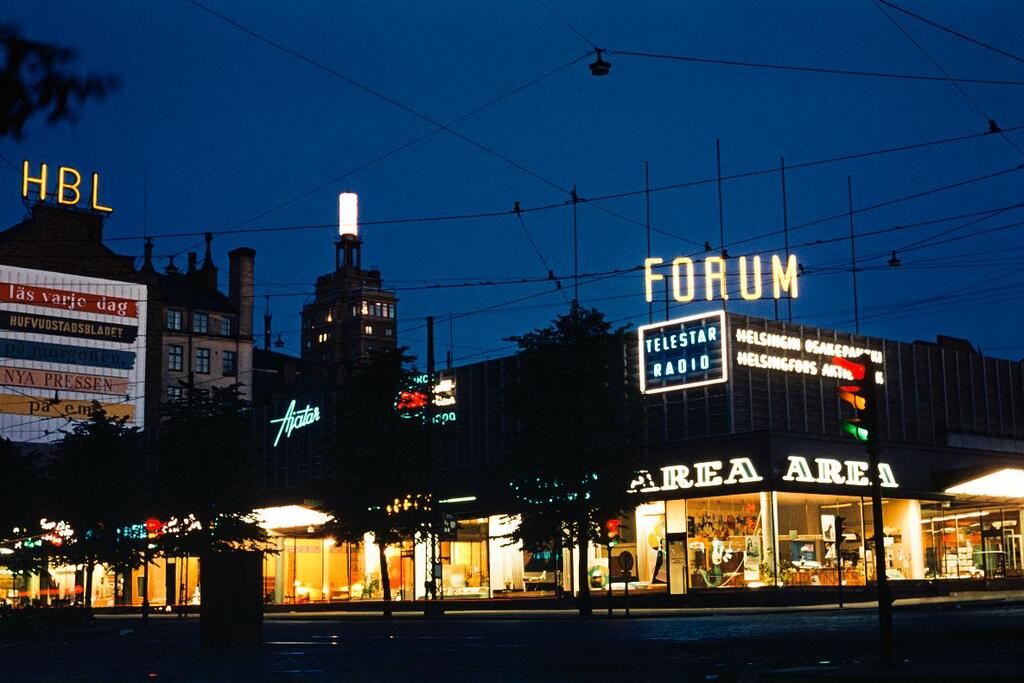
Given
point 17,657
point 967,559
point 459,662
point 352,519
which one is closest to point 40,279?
point 352,519

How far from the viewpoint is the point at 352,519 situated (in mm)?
49156

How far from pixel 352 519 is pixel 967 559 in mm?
27066

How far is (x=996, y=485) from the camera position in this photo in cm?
5394

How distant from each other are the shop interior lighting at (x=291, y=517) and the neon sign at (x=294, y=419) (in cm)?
682

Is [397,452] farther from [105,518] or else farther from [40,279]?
[40,279]

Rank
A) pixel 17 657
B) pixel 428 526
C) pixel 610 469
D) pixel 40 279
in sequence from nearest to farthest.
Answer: pixel 17 657, pixel 610 469, pixel 428 526, pixel 40 279

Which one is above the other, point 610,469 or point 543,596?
point 610,469

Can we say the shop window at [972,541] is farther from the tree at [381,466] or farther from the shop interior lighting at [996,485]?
the tree at [381,466]

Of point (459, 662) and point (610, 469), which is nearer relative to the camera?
point (459, 662)

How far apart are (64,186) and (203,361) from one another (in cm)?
1766

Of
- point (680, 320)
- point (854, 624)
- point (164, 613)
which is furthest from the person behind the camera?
point (164, 613)

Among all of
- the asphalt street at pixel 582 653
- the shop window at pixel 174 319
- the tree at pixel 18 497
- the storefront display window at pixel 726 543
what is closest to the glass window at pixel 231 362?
the shop window at pixel 174 319

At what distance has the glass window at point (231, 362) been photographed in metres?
104

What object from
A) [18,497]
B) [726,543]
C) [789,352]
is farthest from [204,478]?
[789,352]
